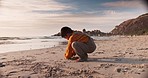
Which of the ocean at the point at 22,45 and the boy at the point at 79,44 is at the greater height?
the boy at the point at 79,44

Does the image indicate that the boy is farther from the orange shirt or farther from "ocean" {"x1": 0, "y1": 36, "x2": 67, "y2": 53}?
"ocean" {"x1": 0, "y1": 36, "x2": 67, "y2": 53}

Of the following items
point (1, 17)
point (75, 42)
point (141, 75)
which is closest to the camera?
point (1, 17)

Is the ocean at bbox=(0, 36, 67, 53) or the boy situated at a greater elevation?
the boy

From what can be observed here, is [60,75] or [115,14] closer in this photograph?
[115,14]

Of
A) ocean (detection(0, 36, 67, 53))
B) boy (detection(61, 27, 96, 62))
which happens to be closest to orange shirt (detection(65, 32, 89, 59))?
boy (detection(61, 27, 96, 62))

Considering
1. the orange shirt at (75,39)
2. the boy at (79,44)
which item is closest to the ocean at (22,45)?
the orange shirt at (75,39)

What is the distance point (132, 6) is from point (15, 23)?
114 centimetres

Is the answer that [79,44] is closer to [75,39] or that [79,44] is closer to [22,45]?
[75,39]

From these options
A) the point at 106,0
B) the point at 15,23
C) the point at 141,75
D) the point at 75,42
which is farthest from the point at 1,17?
the point at 75,42

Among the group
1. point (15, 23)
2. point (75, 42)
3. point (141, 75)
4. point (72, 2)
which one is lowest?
point (141, 75)

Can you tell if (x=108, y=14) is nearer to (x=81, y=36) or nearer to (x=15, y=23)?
(x=15, y=23)

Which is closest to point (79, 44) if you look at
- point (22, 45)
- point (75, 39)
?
point (75, 39)

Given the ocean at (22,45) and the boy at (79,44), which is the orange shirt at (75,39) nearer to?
the boy at (79,44)

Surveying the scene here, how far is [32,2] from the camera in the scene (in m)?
2.62
